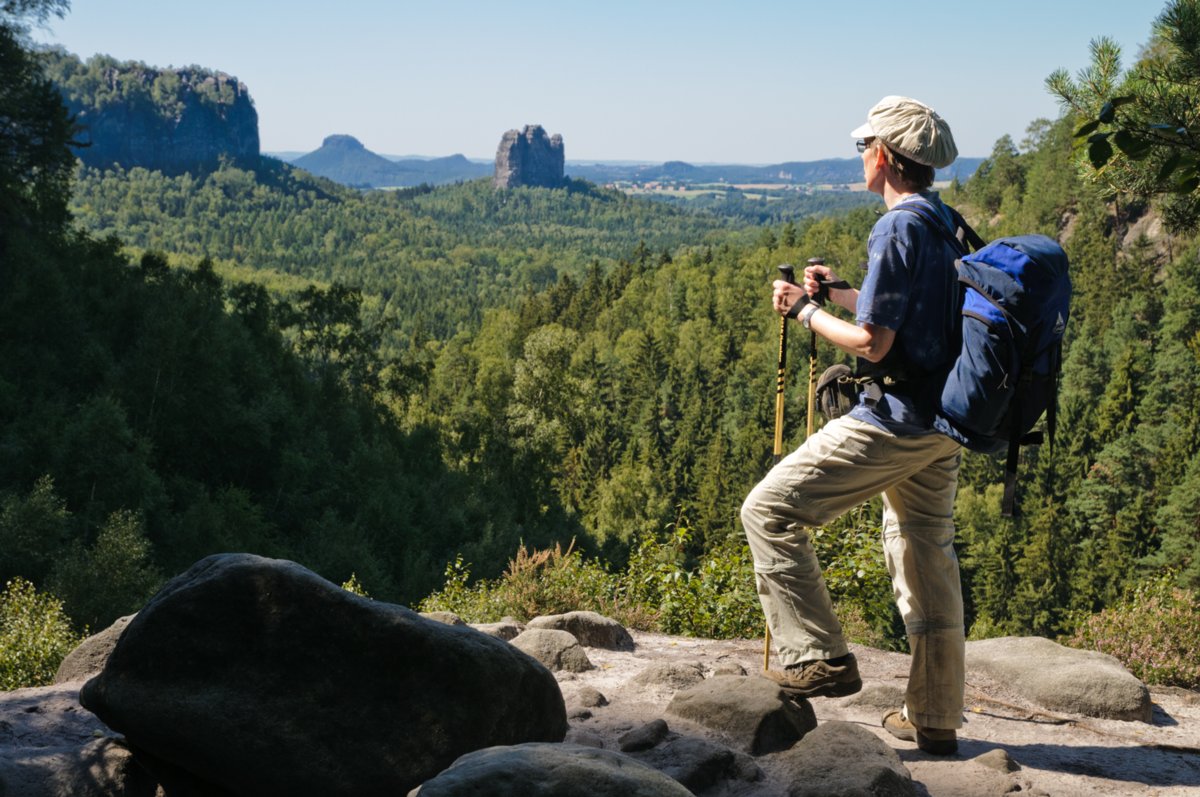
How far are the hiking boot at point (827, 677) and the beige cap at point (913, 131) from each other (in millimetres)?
→ 2023

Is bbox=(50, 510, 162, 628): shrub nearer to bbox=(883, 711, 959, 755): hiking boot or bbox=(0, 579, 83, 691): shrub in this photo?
bbox=(0, 579, 83, 691): shrub

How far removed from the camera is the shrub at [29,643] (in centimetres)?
862

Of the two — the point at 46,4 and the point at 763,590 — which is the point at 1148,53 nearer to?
the point at 763,590

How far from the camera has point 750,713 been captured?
4312mm

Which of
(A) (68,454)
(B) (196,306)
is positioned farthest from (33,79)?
Result: (A) (68,454)

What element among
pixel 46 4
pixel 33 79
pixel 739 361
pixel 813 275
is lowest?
pixel 739 361

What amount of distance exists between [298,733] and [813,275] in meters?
2.78

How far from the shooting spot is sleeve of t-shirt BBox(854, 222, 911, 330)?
148 inches

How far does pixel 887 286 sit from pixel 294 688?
2.73 m

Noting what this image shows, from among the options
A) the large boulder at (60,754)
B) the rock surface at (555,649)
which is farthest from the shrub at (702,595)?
the large boulder at (60,754)

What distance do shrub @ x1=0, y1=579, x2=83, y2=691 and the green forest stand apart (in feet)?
0.62

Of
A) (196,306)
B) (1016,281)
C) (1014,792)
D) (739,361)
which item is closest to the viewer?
(1016,281)

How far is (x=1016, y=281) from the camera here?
368cm

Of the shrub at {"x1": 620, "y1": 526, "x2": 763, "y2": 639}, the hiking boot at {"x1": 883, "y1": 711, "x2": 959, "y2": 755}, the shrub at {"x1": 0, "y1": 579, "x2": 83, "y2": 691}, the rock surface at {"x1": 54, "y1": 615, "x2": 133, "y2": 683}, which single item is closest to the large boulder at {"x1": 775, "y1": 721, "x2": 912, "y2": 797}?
the hiking boot at {"x1": 883, "y1": 711, "x2": 959, "y2": 755}
